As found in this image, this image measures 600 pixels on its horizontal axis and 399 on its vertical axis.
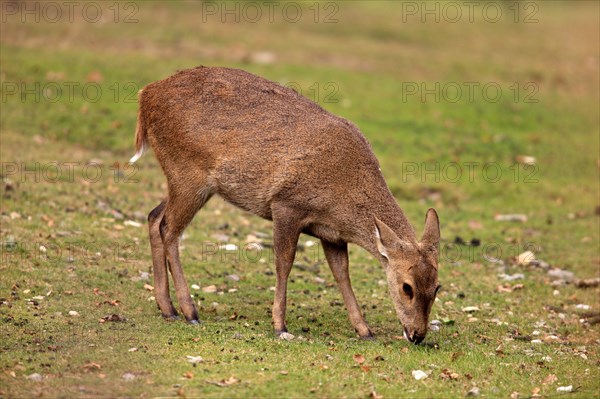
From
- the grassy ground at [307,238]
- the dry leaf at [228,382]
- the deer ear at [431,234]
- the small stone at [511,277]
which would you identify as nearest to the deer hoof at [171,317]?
the grassy ground at [307,238]

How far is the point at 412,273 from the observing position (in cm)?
984

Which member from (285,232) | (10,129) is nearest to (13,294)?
(285,232)

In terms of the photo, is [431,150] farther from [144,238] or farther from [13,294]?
[13,294]

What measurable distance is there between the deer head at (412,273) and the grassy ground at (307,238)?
1.14 feet

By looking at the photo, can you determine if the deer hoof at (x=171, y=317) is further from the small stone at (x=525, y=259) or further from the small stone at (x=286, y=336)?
the small stone at (x=525, y=259)

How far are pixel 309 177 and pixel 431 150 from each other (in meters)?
10.2

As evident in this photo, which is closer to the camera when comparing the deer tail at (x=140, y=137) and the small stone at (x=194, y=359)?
the small stone at (x=194, y=359)

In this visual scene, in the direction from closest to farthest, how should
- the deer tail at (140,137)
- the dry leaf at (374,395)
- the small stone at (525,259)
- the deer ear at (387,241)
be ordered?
the dry leaf at (374,395)
the deer ear at (387,241)
the deer tail at (140,137)
the small stone at (525,259)

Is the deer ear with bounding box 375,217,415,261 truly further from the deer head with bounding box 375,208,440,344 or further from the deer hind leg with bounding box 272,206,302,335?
the deer hind leg with bounding box 272,206,302,335

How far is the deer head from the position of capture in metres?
9.77

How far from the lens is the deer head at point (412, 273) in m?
9.77

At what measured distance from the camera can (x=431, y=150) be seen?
20172 mm

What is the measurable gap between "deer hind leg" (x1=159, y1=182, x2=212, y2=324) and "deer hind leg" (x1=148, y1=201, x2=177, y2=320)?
74mm

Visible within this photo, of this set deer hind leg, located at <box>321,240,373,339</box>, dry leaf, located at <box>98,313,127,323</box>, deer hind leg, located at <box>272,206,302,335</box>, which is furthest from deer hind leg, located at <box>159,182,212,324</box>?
deer hind leg, located at <box>321,240,373,339</box>
